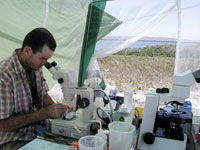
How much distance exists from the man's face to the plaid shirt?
7cm

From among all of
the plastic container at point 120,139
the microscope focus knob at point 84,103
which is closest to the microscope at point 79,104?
the microscope focus knob at point 84,103

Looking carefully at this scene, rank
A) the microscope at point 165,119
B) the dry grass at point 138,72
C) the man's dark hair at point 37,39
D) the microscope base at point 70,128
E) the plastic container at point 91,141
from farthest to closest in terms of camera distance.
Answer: the dry grass at point 138,72
the man's dark hair at point 37,39
the microscope base at point 70,128
the microscope at point 165,119
the plastic container at point 91,141

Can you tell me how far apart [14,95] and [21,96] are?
0.24 feet

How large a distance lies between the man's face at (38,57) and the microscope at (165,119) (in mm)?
704

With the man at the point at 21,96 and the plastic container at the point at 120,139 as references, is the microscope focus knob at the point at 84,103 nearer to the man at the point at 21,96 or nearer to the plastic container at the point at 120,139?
the man at the point at 21,96

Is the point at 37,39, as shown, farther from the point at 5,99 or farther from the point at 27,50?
the point at 5,99

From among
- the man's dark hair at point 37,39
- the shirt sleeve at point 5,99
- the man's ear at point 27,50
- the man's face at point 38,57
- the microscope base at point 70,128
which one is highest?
the man's dark hair at point 37,39

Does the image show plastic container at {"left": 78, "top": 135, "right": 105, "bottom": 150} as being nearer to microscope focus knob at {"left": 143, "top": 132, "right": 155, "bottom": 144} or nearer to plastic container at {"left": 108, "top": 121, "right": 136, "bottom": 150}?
plastic container at {"left": 108, "top": 121, "right": 136, "bottom": 150}

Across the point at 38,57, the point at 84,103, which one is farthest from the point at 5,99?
the point at 84,103

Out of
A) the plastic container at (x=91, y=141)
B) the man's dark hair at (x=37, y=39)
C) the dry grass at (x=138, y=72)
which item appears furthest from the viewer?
the dry grass at (x=138, y=72)

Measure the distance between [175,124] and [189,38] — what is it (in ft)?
3.39

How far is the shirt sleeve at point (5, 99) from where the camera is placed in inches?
40.5

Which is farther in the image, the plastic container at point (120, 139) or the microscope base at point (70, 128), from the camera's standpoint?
the microscope base at point (70, 128)

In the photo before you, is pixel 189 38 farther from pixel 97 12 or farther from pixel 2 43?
pixel 2 43
